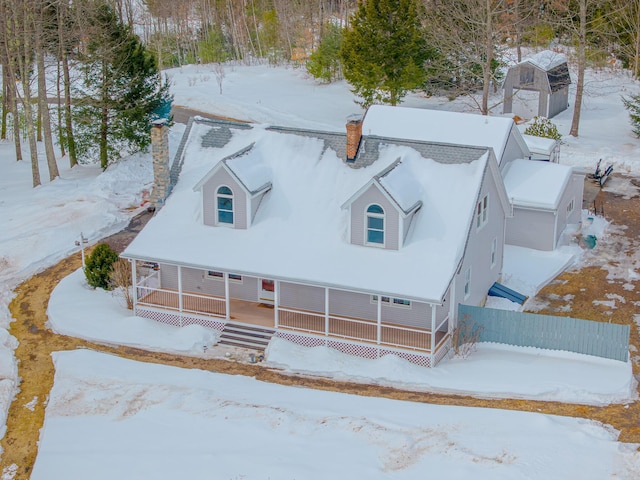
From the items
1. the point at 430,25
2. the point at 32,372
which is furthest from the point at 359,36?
the point at 32,372

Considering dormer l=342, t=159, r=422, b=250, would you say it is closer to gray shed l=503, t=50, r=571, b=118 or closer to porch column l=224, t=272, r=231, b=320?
porch column l=224, t=272, r=231, b=320

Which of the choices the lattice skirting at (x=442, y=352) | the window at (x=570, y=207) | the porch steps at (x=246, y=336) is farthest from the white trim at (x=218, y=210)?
the window at (x=570, y=207)

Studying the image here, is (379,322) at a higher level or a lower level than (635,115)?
lower

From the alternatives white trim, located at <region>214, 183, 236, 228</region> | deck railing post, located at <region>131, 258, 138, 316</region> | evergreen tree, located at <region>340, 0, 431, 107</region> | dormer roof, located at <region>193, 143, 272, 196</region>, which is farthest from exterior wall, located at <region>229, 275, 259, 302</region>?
evergreen tree, located at <region>340, 0, 431, 107</region>

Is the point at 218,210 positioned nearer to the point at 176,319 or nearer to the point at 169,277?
the point at 169,277

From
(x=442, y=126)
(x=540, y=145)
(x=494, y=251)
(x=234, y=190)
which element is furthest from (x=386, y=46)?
(x=234, y=190)

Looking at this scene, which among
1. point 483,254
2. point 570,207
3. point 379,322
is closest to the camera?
point 379,322

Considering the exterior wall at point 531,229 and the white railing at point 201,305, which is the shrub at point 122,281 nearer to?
the white railing at point 201,305
